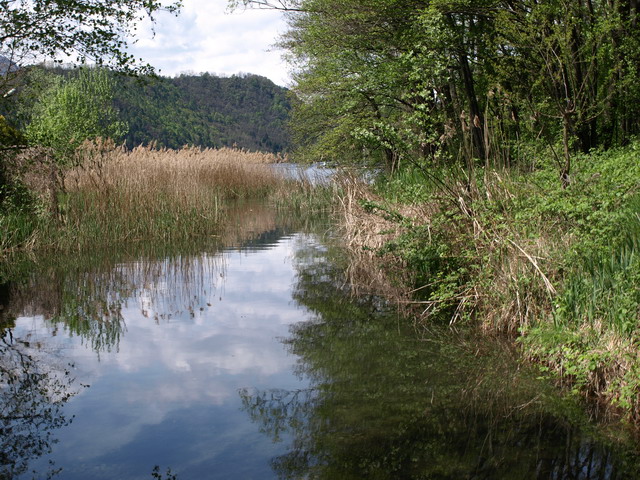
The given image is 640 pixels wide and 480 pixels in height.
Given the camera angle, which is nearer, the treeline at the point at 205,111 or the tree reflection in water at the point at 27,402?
the tree reflection in water at the point at 27,402

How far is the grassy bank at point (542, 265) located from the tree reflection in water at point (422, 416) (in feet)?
0.96

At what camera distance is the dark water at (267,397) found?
3.70m

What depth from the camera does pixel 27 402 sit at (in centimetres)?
457

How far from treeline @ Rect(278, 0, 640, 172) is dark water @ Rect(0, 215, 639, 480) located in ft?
11.7

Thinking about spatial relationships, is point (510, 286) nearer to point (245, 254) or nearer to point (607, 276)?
point (607, 276)

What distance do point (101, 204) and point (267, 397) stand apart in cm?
764

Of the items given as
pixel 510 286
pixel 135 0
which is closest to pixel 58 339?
pixel 510 286

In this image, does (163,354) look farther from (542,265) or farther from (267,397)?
(542,265)

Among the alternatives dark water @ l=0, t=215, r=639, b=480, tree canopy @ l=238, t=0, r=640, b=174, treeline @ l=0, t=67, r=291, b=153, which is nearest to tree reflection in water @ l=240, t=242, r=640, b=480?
dark water @ l=0, t=215, r=639, b=480

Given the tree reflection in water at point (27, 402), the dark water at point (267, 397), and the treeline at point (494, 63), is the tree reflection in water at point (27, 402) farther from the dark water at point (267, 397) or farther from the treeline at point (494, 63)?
the treeline at point (494, 63)

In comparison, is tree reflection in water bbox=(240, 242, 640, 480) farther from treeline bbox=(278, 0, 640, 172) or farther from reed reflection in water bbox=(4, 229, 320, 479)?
treeline bbox=(278, 0, 640, 172)

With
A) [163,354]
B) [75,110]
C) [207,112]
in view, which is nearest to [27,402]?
[163,354]

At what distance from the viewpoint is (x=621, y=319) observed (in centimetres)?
428

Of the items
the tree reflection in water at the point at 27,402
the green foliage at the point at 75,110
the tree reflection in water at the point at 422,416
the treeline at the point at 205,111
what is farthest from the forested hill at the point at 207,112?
the tree reflection in water at the point at 422,416
